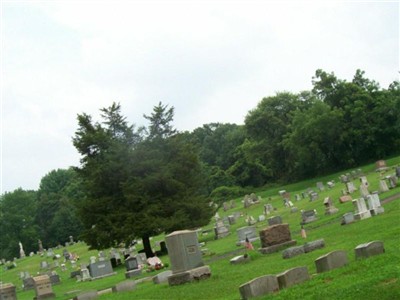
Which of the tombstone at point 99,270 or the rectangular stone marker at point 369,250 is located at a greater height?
the tombstone at point 99,270

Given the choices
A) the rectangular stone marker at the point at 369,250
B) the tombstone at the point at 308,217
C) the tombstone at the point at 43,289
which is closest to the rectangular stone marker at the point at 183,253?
the rectangular stone marker at the point at 369,250

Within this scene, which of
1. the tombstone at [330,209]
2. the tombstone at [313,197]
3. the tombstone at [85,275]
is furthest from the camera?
the tombstone at [313,197]

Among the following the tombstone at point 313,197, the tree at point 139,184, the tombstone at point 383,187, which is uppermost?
the tree at point 139,184

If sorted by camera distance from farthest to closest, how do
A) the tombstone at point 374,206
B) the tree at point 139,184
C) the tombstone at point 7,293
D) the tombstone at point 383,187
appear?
the tree at point 139,184 < the tombstone at point 383,187 < the tombstone at point 7,293 < the tombstone at point 374,206

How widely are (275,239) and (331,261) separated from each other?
25.6 ft

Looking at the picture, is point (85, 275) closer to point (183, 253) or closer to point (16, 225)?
point (183, 253)

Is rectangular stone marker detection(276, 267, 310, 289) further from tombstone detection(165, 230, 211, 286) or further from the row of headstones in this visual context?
tombstone detection(165, 230, 211, 286)

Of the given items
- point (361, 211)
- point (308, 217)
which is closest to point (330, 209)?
point (308, 217)

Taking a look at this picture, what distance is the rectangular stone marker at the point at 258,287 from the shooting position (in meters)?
11.0

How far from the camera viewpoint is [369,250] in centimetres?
1252

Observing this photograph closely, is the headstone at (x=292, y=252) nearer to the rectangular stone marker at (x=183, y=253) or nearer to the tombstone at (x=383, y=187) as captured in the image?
the rectangular stone marker at (x=183, y=253)

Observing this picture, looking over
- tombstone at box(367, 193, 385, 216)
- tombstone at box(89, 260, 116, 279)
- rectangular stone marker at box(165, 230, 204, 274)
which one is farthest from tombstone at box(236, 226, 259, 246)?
rectangular stone marker at box(165, 230, 204, 274)

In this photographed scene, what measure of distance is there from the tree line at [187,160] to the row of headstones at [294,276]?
19668 mm

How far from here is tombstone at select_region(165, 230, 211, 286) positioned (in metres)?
16.2
